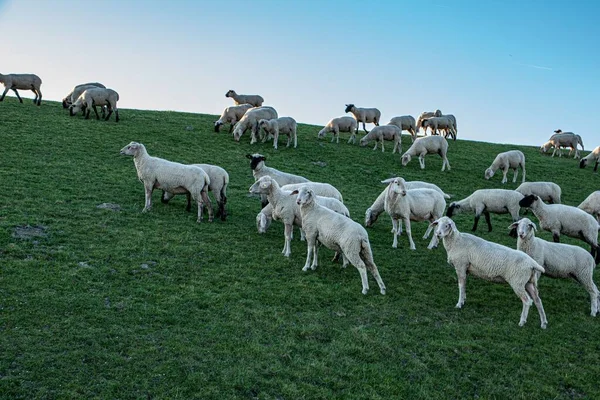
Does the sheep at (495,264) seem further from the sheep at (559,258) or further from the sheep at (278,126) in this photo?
the sheep at (278,126)

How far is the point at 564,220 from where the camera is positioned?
15.8m

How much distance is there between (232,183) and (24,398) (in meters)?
16.1

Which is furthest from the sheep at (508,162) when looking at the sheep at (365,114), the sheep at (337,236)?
the sheep at (337,236)

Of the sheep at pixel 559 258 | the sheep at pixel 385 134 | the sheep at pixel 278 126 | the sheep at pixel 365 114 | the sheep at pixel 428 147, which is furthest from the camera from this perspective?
the sheep at pixel 365 114

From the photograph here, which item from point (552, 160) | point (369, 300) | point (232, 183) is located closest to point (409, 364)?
point (369, 300)

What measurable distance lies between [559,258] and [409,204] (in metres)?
5.33

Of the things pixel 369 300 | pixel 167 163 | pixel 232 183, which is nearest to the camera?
pixel 369 300

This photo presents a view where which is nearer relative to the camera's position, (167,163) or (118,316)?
(118,316)

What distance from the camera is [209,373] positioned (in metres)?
7.86

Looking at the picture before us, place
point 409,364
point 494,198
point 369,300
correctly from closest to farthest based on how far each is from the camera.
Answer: point 409,364, point 369,300, point 494,198

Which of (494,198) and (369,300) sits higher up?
(494,198)

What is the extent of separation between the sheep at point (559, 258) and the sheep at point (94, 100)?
26342 mm

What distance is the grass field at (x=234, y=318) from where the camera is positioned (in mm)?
7789

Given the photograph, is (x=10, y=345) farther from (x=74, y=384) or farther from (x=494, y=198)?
(x=494, y=198)
